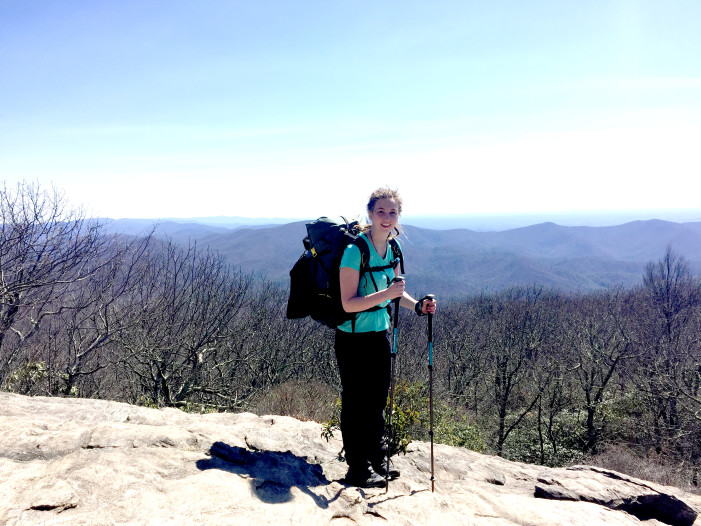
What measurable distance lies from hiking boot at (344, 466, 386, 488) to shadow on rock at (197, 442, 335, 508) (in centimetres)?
24

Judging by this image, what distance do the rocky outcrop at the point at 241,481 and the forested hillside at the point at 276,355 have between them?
119 cm

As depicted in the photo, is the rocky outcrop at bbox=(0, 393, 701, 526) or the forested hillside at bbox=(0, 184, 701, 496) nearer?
the rocky outcrop at bbox=(0, 393, 701, 526)

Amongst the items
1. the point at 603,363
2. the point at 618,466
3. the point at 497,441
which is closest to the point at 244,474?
the point at 618,466

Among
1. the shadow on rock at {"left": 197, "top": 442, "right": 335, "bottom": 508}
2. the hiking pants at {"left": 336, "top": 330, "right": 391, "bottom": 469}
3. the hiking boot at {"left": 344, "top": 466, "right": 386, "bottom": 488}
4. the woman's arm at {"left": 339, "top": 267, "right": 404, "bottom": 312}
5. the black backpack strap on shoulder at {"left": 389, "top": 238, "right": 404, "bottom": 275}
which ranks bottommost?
the hiking boot at {"left": 344, "top": 466, "right": 386, "bottom": 488}

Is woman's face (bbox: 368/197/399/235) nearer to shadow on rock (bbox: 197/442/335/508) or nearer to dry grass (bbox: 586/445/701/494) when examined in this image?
shadow on rock (bbox: 197/442/335/508)

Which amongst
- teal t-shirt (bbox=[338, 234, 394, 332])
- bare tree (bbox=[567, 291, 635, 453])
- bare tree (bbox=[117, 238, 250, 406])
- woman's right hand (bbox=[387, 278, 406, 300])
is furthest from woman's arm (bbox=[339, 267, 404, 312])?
bare tree (bbox=[567, 291, 635, 453])

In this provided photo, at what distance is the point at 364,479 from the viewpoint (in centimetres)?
359

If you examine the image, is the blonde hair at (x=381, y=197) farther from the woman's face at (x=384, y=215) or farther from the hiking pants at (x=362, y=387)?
the hiking pants at (x=362, y=387)

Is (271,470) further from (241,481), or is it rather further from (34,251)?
(34,251)

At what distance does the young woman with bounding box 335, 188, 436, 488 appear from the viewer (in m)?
3.49

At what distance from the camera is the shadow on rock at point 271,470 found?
3.07 m

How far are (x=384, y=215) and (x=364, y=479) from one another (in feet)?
7.96

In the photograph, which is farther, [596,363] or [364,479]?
[596,363]

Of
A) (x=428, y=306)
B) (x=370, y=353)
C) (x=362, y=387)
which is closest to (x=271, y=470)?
(x=362, y=387)
